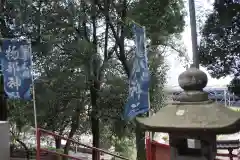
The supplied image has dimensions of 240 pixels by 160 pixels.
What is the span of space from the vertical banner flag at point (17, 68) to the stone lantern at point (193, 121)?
14.3ft

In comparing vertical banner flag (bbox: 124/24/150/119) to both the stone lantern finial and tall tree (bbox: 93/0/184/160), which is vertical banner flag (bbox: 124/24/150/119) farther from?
tall tree (bbox: 93/0/184/160)

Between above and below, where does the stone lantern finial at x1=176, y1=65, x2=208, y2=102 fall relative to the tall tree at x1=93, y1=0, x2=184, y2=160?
below

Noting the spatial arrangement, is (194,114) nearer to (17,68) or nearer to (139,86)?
(139,86)

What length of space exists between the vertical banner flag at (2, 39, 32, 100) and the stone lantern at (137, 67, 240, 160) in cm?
436

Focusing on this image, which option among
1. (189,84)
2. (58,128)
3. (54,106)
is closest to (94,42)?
(54,106)

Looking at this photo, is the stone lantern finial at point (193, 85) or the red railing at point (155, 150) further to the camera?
the red railing at point (155, 150)

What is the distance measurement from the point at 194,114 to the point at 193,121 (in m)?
0.10

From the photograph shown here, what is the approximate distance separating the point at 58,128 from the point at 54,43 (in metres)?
3.53

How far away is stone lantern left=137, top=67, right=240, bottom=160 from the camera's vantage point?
12.8 feet

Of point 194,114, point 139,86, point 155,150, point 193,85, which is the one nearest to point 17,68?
point 139,86

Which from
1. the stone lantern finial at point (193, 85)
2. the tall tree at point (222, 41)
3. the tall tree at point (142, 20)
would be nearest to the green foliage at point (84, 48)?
the tall tree at point (142, 20)

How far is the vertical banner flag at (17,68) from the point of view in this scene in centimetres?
805

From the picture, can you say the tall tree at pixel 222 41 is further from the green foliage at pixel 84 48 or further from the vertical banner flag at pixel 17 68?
the vertical banner flag at pixel 17 68

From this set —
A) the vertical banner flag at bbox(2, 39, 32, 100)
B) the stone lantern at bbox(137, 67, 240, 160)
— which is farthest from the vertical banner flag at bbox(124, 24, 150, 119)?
the stone lantern at bbox(137, 67, 240, 160)
